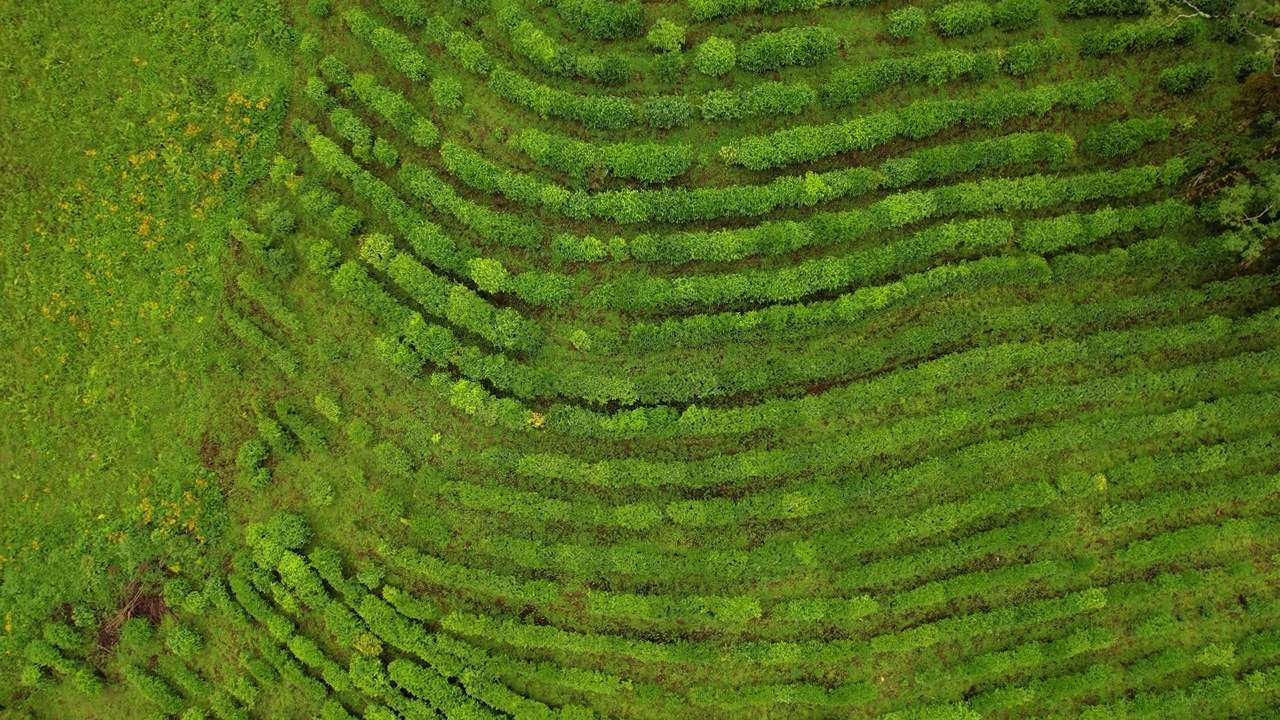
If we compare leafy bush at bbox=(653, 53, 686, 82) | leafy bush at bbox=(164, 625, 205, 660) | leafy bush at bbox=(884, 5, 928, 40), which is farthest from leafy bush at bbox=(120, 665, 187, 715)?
leafy bush at bbox=(884, 5, 928, 40)

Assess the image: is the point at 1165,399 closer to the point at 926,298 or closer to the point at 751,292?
the point at 926,298

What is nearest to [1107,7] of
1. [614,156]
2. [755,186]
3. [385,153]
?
[755,186]

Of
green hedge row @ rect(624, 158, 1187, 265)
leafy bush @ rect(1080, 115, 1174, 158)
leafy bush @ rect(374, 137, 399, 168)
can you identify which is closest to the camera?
leafy bush @ rect(1080, 115, 1174, 158)

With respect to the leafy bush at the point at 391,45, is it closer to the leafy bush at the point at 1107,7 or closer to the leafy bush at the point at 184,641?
the leafy bush at the point at 184,641

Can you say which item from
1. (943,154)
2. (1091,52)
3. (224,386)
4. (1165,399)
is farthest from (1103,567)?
(224,386)

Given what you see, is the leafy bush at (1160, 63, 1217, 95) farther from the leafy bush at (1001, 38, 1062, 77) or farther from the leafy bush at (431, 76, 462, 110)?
the leafy bush at (431, 76, 462, 110)

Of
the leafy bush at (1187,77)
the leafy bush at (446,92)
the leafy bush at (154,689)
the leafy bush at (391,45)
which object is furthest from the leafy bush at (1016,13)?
the leafy bush at (154,689)
